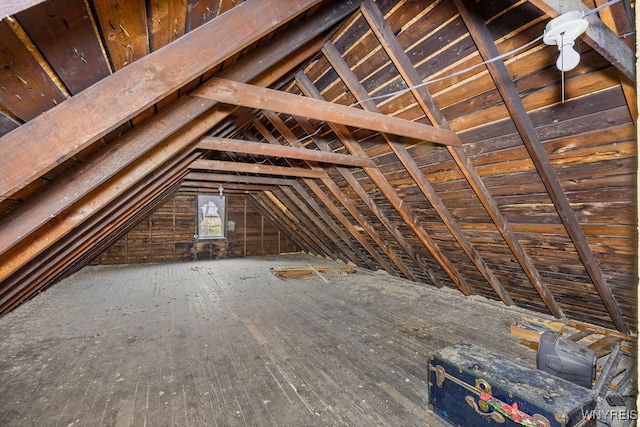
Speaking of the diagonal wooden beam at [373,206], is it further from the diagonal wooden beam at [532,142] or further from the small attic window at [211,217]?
the small attic window at [211,217]

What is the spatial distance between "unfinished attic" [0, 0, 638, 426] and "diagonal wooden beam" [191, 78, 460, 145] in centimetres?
1

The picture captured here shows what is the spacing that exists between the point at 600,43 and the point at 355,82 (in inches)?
68.6

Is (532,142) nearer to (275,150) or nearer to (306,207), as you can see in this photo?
(275,150)

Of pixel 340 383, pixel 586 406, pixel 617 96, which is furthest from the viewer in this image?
pixel 340 383

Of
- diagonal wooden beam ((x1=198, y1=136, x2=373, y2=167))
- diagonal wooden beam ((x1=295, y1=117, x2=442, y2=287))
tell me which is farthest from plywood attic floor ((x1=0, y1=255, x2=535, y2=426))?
diagonal wooden beam ((x1=198, y1=136, x2=373, y2=167))

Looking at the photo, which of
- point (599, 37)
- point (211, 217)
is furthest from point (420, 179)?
point (211, 217)

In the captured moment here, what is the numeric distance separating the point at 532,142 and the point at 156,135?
2.57 m

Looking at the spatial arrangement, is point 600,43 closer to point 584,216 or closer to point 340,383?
point 584,216

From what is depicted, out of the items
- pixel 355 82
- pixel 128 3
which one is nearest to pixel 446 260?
pixel 355 82

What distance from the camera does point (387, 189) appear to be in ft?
11.8

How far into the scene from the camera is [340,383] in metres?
2.36

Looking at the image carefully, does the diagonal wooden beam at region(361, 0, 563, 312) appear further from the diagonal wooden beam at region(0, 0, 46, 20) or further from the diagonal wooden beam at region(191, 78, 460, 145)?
the diagonal wooden beam at region(0, 0, 46, 20)

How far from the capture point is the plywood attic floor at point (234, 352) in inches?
79.9

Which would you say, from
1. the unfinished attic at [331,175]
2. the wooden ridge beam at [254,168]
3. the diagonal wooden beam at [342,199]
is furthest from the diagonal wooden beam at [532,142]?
the wooden ridge beam at [254,168]
